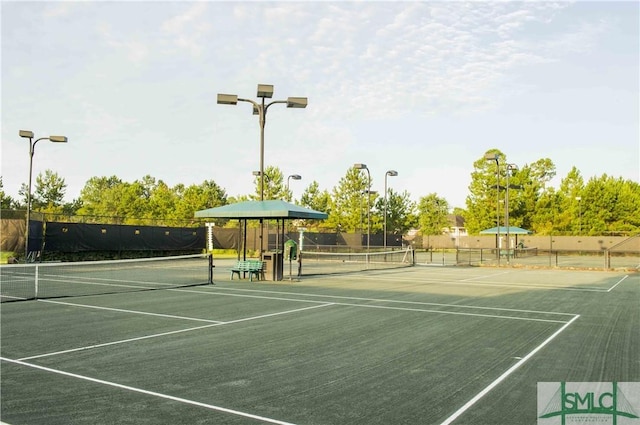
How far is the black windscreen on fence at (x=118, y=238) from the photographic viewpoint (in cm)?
3225

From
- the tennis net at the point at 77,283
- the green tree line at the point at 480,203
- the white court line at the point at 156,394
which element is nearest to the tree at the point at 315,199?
the green tree line at the point at 480,203

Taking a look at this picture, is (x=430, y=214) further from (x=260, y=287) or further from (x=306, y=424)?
(x=306, y=424)

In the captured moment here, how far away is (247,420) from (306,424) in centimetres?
58

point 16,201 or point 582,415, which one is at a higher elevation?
point 16,201

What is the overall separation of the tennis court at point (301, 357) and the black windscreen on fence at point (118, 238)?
744 inches

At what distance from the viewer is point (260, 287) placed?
18891mm

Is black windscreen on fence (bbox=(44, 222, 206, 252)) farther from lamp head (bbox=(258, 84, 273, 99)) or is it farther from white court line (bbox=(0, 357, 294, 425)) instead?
white court line (bbox=(0, 357, 294, 425))

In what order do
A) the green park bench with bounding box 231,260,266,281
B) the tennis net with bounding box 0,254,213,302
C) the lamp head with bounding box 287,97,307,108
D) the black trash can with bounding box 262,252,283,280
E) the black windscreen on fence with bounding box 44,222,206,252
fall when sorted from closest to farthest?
the tennis net with bounding box 0,254,213,302 → the lamp head with bounding box 287,97,307,108 → the green park bench with bounding box 231,260,266,281 → the black trash can with bounding box 262,252,283,280 → the black windscreen on fence with bounding box 44,222,206,252

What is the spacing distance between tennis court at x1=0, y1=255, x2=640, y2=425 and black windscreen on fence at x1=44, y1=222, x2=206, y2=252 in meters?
18.9

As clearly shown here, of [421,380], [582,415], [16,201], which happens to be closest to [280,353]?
[421,380]

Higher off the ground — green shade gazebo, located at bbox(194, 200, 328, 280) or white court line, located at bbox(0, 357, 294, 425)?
green shade gazebo, located at bbox(194, 200, 328, 280)

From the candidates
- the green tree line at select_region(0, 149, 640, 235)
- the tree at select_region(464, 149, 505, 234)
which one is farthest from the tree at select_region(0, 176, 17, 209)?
the tree at select_region(464, 149, 505, 234)

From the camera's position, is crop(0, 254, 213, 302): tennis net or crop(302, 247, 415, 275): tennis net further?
crop(302, 247, 415, 275): tennis net

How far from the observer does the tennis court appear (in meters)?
5.54
